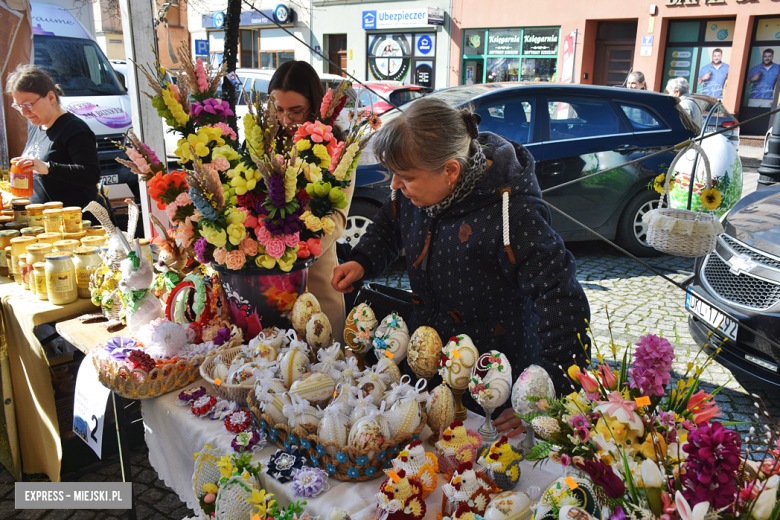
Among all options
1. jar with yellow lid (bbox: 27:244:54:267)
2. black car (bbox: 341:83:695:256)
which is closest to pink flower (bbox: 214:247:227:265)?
jar with yellow lid (bbox: 27:244:54:267)

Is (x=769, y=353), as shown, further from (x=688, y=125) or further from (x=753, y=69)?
(x=753, y=69)

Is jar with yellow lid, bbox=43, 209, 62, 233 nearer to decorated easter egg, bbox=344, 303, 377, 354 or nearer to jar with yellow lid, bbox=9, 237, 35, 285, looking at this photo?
jar with yellow lid, bbox=9, 237, 35, 285

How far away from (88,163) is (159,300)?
1652 millimetres

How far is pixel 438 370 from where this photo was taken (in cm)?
153

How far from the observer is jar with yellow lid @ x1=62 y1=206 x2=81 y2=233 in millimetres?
2871

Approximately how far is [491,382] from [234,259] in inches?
33.3

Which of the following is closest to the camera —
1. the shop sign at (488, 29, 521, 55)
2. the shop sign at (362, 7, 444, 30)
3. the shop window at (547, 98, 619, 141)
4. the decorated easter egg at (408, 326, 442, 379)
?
the decorated easter egg at (408, 326, 442, 379)

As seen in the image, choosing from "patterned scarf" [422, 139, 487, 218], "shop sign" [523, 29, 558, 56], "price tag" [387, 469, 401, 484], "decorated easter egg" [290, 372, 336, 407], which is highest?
"shop sign" [523, 29, 558, 56]

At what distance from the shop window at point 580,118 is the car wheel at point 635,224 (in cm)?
80

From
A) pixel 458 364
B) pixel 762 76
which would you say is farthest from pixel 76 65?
pixel 762 76

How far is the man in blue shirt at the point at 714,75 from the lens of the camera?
1308 cm

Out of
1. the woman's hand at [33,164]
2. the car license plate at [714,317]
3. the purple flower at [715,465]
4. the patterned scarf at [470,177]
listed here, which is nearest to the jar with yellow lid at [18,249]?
the woman's hand at [33,164]

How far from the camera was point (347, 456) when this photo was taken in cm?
128

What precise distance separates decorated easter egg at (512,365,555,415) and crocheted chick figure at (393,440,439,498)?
0.81 ft
